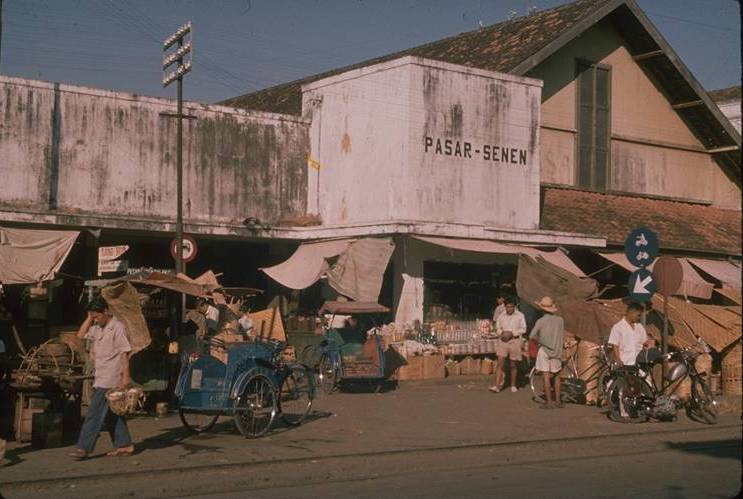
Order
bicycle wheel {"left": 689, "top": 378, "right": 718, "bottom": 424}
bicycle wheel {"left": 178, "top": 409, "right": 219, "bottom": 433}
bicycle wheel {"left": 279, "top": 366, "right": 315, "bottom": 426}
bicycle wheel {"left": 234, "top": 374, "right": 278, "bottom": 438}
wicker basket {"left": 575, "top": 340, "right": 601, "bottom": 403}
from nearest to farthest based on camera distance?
bicycle wheel {"left": 234, "top": 374, "right": 278, "bottom": 438}, bicycle wheel {"left": 178, "top": 409, "right": 219, "bottom": 433}, bicycle wheel {"left": 279, "top": 366, "right": 315, "bottom": 426}, bicycle wheel {"left": 689, "top": 378, "right": 718, "bottom": 424}, wicker basket {"left": 575, "top": 340, "right": 601, "bottom": 403}

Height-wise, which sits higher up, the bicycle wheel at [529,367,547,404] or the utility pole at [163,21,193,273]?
the utility pole at [163,21,193,273]

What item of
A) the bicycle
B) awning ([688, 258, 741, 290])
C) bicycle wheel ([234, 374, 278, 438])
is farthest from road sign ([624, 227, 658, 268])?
awning ([688, 258, 741, 290])

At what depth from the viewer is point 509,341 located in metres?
21.8

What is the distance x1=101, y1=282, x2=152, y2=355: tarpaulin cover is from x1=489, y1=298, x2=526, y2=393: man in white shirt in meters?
9.01

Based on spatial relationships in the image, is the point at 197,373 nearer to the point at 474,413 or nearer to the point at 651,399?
the point at 474,413

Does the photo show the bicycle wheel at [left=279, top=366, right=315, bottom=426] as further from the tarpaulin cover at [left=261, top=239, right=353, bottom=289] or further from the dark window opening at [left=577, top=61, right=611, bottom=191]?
the dark window opening at [left=577, top=61, right=611, bottom=191]

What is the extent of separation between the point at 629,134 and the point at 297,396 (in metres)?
17.6

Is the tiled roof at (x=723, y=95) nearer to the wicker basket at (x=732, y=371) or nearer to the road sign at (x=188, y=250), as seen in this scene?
the wicker basket at (x=732, y=371)

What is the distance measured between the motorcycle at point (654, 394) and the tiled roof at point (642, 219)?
31.8 ft

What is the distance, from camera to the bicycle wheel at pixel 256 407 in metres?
14.1

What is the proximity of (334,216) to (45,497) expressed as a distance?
1597cm

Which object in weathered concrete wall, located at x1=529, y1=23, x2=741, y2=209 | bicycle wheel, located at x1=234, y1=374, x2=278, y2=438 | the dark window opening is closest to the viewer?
bicycle wheel, located at x1=234, y1=374, x2=278, y2=438

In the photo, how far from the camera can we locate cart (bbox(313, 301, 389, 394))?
2131 cm

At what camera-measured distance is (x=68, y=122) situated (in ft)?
76.3
